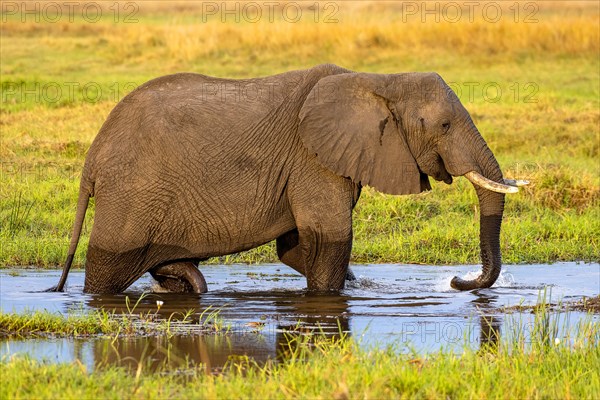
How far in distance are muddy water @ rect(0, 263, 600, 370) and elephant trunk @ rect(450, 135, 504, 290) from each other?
0.18m

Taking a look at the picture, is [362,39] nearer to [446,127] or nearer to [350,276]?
[350,276]

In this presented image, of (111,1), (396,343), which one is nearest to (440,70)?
(396,343)

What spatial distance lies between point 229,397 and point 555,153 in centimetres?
877

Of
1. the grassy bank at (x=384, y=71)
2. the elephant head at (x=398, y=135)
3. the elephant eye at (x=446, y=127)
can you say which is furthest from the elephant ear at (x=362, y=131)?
the grassy bank at (x=384, y=71)

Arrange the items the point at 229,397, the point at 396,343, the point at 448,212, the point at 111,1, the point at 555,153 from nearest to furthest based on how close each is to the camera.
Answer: the point at 229,397 < the point at 396,343 < the point at 448,212 < the point at 555,153 < the point at 111,1

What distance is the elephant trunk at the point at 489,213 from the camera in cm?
724

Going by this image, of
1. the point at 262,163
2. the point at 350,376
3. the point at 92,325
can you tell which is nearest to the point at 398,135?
the point at 262,163

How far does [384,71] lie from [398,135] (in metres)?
11.4

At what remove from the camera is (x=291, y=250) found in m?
7.71

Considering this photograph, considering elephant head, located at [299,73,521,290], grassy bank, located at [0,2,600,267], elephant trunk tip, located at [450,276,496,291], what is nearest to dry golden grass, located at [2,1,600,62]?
grassy bank, located at [0,2,600,267]

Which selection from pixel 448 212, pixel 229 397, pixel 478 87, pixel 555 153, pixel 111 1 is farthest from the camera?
pixel 111 1

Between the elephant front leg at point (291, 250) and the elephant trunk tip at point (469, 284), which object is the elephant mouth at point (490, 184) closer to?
the elephant trunk tip at point (469, 284)

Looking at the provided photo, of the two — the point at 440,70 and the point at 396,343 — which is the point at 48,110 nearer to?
the point at 440,70

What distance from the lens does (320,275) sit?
743 centimetres
